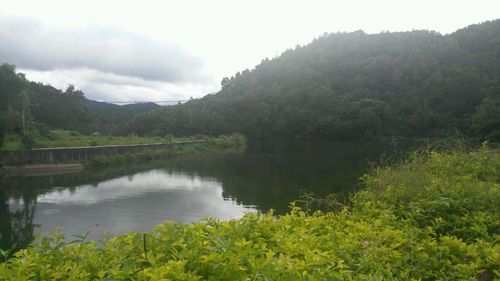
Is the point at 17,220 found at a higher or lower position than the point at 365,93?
lower

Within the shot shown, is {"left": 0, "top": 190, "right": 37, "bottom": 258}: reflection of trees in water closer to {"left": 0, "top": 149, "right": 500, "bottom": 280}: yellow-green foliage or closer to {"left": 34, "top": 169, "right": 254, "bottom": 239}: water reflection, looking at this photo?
{"left": 34, "top": 169, "right": 254, "bottom": 239}: water reflection

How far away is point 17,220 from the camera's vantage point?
1098 cm

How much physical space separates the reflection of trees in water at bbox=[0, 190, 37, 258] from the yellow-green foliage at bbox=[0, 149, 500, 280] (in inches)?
282

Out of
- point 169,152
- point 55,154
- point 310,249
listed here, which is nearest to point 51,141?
point 55,154

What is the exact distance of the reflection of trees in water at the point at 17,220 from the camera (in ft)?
29.8

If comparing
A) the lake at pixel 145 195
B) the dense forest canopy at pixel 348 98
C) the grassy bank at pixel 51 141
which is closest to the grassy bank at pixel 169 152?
the lake at pixel 145 195

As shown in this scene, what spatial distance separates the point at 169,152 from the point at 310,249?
91.9 feet

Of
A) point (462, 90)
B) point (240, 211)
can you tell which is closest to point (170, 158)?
point (240, 211)

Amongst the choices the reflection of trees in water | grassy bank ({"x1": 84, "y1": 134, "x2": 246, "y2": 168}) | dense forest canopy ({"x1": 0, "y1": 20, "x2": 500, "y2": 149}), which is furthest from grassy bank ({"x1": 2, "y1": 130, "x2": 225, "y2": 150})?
dense forest canopy ({"x1": 0, "y1": 20, "x2": 500, "y2": 149})

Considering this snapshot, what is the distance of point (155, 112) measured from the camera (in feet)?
180

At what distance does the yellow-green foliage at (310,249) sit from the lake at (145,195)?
392cm

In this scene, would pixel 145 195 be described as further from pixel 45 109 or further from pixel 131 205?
pixel 45 109

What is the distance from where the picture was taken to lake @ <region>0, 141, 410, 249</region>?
10.5 m

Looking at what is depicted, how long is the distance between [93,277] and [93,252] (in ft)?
0.58
